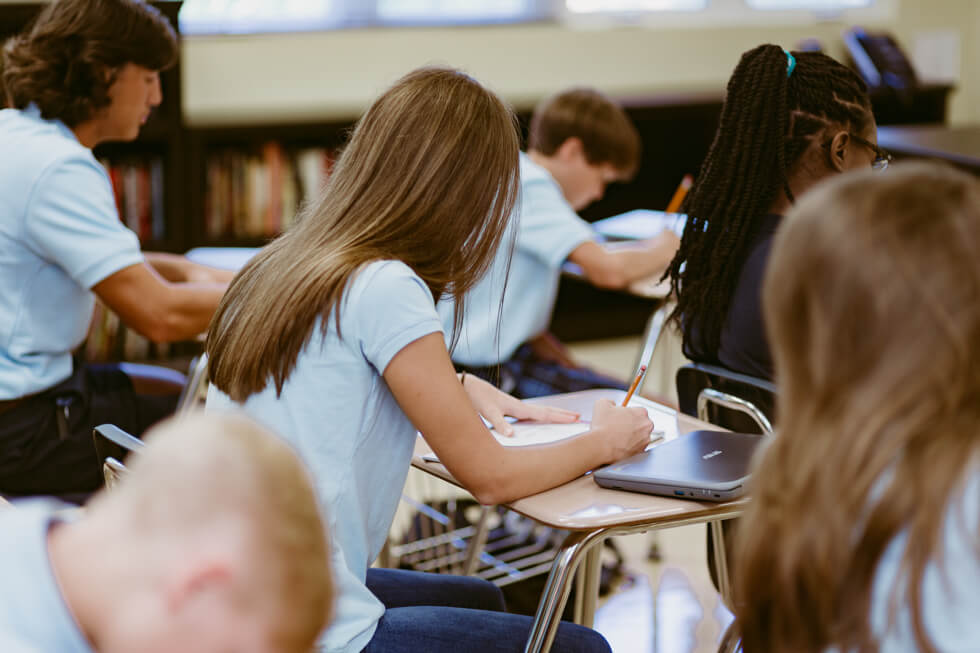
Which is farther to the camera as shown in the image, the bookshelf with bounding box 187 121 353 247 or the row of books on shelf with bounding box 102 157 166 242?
the bookshelf with bounding box 187 121 353 247

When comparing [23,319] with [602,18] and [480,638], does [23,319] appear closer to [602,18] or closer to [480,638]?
[480,638]

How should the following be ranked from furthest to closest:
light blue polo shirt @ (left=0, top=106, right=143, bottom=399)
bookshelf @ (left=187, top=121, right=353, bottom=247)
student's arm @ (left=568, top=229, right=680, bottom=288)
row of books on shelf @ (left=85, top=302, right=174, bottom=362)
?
bookshelf @ (left=187, top=121, right=353, bottom=247)
row of books on shelf @ (left=85, top=302, right=174, bottom=362)
student's arm @ (left=568, top=229, right=680, bottom=288)
light blue polo shirt @ (left=0, top=106, right=143, bottom=399)

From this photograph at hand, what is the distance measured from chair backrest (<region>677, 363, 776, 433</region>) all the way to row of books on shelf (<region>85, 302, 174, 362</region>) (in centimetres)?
202

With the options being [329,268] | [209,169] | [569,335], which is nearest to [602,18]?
[569,335]

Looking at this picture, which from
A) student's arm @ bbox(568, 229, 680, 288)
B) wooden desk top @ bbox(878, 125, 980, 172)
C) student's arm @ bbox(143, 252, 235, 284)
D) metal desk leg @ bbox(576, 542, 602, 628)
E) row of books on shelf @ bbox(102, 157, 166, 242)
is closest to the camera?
metal desk leg @ bbox(576, 542, 602, 628)

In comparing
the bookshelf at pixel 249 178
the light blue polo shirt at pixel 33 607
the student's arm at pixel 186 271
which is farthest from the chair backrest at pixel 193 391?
the bookshelf at pixel 249 178

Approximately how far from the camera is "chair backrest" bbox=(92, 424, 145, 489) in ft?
4.04

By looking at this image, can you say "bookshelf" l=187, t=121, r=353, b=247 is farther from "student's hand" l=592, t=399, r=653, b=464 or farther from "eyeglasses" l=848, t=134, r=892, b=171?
"student's hand" l=592, t=399, r=653, b=464

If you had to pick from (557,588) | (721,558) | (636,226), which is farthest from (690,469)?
(636,226)

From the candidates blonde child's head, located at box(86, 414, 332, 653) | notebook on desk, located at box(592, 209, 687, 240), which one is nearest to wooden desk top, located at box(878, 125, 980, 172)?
notebook on desk, located at box(592, 209, 687, 240)

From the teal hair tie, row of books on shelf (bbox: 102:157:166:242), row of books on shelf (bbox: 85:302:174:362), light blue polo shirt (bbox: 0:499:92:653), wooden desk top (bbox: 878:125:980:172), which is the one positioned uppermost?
the teal hair tie

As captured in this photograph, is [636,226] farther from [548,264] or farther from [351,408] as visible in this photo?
[351,408]

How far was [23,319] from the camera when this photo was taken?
2029 millimetres

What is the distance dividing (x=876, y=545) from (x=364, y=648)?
0.70 m
